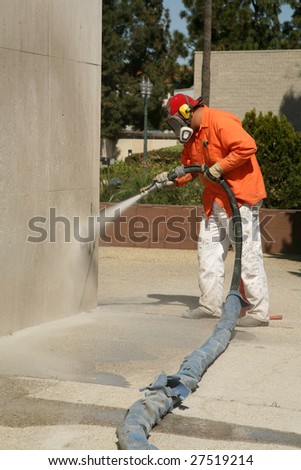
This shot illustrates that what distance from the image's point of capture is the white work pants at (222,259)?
6.88 m

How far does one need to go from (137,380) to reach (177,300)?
325cm

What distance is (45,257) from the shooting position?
6.46m

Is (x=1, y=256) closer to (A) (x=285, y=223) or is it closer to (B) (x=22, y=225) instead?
(B) (x=22, y=225)

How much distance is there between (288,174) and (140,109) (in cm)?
4280

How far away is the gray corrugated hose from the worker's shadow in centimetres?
166

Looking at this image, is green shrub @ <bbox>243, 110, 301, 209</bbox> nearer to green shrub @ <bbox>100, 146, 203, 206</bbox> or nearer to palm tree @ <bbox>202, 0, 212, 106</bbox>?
green shrub @ <bbox>100, 146, 203, 206</bbox>

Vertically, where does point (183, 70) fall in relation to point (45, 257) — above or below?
above

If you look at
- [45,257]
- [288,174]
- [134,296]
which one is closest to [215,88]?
[288,174]

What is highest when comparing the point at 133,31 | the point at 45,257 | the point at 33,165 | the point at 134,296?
the point at 133,31

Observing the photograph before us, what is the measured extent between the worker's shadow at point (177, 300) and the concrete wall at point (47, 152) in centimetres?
108

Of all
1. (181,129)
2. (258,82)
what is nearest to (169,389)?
(181,129)

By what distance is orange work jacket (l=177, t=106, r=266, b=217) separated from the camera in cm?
666

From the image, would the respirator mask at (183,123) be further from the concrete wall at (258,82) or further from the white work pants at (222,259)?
the concrete wall at (258,82)
